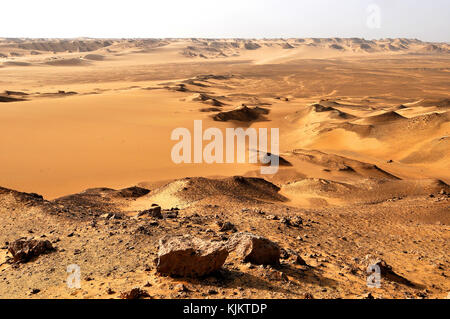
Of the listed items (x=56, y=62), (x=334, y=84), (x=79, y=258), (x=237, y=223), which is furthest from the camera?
(x=56, y=62)

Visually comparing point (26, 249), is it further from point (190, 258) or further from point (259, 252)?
point (259, 252)

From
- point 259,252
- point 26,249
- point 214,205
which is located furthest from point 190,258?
point 214,205

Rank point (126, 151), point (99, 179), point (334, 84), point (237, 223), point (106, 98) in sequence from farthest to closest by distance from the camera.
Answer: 1. point (334, 84)
2. point (106, 98)
3. point (126, 151)
4. point (99, 179)
5. point (237, 223)

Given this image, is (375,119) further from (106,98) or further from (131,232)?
(131,232)

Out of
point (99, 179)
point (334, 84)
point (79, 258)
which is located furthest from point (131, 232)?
point (334, 84)

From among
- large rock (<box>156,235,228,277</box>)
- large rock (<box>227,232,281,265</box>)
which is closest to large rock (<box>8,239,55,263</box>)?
large rock (<box>156,235,228,277</box>)

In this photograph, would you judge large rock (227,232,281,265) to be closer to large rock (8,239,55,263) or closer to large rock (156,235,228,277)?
large rock (156,235,228,277)

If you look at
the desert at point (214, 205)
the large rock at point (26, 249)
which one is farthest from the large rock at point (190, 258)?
the large rock at point (26, 249)
